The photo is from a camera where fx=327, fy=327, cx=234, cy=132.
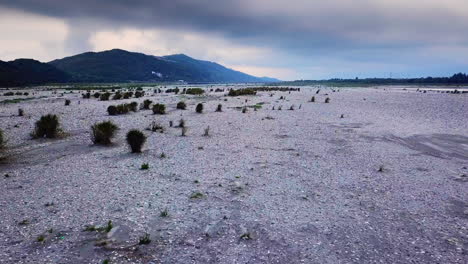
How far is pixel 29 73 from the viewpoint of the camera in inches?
6181

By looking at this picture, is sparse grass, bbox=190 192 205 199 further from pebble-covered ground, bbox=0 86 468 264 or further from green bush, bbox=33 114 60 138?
green bush, bbox=33 114 60 138

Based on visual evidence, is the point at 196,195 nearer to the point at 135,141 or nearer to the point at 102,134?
the point at 135,141

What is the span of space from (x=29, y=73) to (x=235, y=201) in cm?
17995

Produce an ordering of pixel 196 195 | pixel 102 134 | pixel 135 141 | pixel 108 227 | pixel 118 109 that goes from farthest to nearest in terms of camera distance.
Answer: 1. pixel 118 109
2. pixel 102 134
3. pixel 135 141
4. pixel 196 195
5. pixel 108 227

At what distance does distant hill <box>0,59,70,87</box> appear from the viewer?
13499 cm

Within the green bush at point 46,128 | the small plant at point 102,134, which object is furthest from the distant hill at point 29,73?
the small plant at point 102,134

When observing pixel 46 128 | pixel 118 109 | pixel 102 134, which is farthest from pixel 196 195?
pixel 118 109

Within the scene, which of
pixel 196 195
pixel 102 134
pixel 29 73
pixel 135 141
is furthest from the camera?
pixel 29 73

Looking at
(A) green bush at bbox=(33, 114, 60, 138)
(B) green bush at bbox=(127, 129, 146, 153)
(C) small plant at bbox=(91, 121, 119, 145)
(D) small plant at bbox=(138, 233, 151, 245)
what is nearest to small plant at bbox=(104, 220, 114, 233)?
(D) small plant at bbox=(138, 233, 151, 245)

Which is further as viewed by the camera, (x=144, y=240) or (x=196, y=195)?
(x=196, y=195)

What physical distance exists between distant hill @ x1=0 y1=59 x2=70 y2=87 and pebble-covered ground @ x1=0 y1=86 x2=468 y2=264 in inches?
5175

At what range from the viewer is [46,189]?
9.86 metres

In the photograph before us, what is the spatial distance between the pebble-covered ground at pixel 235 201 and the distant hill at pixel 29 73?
131451 millimetres

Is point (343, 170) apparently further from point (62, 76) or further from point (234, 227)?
point (62, 76)
